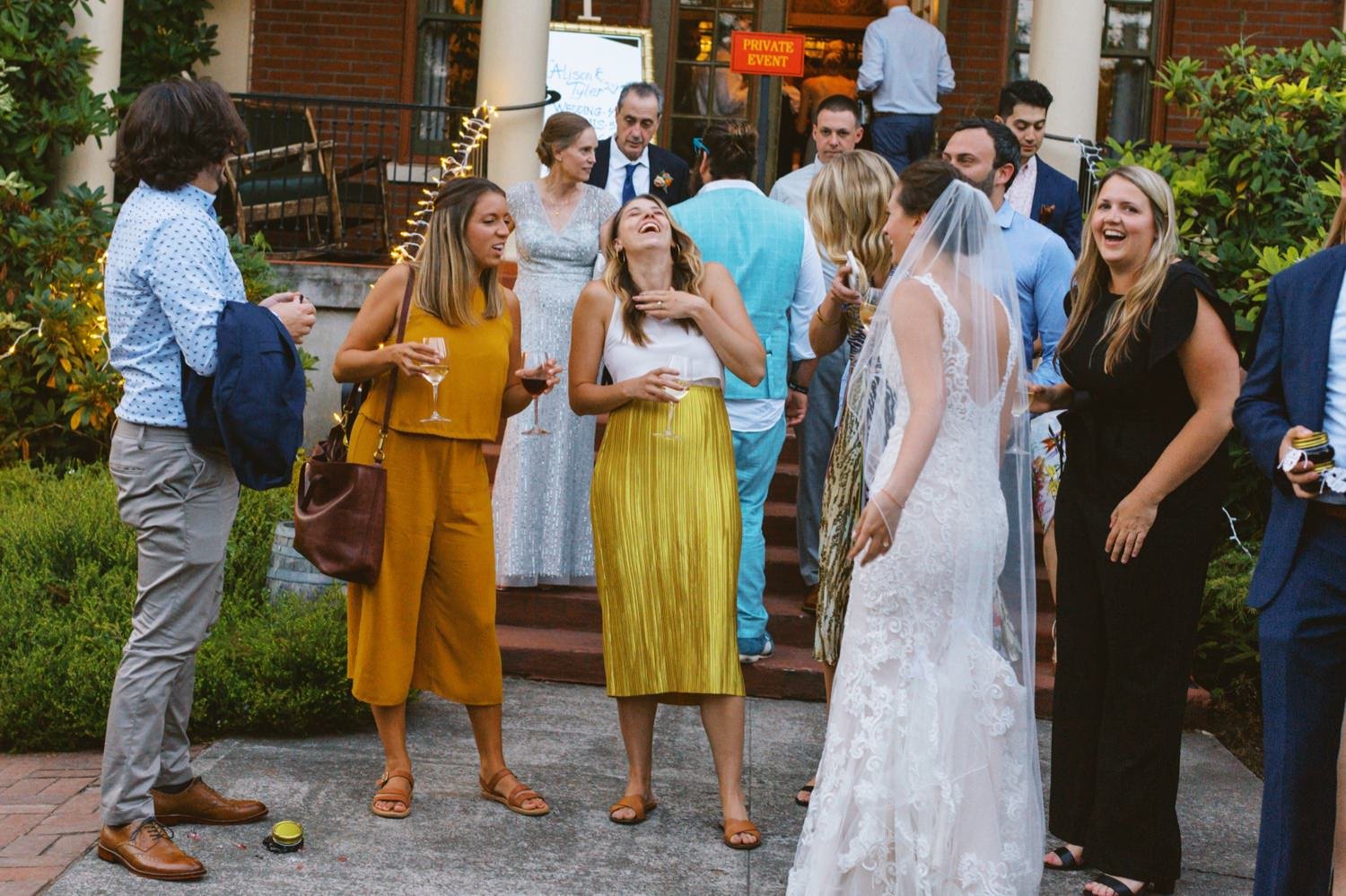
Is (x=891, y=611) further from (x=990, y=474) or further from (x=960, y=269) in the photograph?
(x=960, y=269)

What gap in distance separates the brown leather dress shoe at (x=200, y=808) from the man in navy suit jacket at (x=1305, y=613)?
294 centimetres

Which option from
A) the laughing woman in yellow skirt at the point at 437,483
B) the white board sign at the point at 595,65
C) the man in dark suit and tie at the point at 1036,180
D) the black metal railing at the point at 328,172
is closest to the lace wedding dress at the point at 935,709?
the laughing woman in yellow skirt at the point at 437,483

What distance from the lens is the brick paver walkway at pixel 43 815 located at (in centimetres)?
432

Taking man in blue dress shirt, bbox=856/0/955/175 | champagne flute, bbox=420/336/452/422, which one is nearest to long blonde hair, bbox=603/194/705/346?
champagne flute, bbox=420/336/452/422

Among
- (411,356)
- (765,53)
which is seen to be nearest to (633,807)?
(411,356)

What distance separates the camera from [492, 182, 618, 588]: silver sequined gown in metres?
6.82

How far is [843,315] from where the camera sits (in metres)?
5.18

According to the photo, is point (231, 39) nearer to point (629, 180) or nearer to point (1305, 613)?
point (629, 180)

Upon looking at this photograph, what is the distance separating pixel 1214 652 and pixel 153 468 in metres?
4.89

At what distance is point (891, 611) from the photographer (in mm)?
4066

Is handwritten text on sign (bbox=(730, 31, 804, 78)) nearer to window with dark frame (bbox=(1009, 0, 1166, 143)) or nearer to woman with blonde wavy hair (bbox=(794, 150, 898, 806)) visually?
window with dark frame (bbox=(1009, 0, 1166, 143))

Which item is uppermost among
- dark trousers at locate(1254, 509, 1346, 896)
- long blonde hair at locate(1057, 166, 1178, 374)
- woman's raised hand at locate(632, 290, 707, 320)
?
long blonde hair at locate(1057, 166, 1178, 374)

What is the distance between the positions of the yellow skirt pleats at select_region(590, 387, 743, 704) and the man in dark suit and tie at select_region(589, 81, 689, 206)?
2933 mm

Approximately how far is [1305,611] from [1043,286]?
2.01 meters
